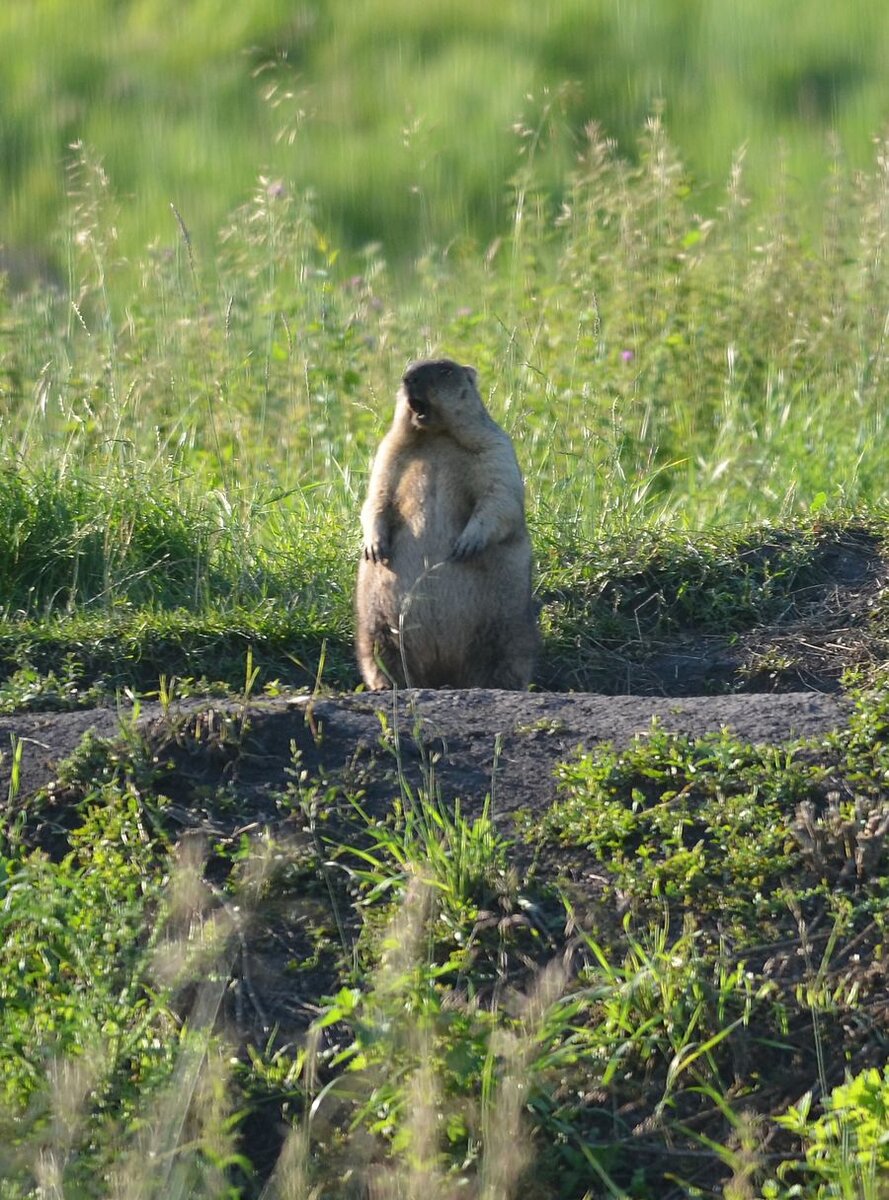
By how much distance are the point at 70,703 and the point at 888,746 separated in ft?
7.73

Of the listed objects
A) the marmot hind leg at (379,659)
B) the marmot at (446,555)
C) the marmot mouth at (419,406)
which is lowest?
the marmot hind leg at (379,659)

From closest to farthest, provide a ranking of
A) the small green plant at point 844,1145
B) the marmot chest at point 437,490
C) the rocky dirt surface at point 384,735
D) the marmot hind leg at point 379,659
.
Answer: the small green plant at point 844,1145, the rocky dirt surface at point 384,735, the marmot hind leg at point 379,659, the marmot chest at point 437,490

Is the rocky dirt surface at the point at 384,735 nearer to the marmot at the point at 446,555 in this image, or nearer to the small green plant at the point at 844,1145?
the marmot at the point at 446,555

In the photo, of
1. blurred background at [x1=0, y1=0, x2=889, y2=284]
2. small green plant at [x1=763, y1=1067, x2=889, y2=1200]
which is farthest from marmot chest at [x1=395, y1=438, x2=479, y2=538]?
blurred background at [x1=0, y1=0, x2=889, y2=284]

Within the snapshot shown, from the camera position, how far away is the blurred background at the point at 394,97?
12438 mm

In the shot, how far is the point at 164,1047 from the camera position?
3.22 metres

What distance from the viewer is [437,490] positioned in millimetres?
5500

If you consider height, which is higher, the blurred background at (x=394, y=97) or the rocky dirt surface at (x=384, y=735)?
the rocky dirt surface at (x=384, y=735)

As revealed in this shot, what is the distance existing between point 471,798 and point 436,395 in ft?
6.29

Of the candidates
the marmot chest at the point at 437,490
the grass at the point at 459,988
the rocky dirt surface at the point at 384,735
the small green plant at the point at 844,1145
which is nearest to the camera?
the small green plant at the point at 844,1145

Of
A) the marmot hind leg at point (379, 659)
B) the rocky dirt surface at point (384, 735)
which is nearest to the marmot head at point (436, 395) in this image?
the marmot hind leg at point (379, 659)

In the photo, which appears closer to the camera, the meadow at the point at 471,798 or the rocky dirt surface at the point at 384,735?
the meadow at the point at 471,798

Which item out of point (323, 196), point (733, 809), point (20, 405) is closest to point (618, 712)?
point (733, 809)

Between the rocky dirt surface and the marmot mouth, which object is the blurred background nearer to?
the marmot mouth
